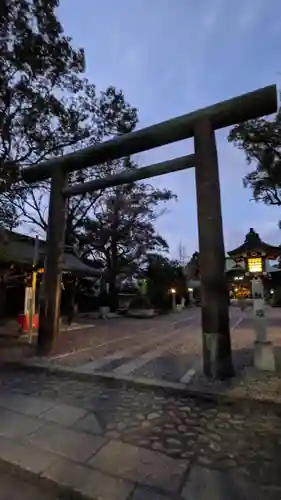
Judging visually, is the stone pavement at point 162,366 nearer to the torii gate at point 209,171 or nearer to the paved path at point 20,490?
the torii gate at point 209,171

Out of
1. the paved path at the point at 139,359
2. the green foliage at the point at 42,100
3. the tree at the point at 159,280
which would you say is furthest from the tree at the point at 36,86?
the tree at the point at 159,280

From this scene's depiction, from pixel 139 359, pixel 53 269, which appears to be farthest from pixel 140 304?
pixel 53 269

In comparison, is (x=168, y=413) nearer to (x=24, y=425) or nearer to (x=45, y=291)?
(x=24, y=425)

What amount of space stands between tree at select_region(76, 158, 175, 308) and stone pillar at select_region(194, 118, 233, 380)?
17632mm

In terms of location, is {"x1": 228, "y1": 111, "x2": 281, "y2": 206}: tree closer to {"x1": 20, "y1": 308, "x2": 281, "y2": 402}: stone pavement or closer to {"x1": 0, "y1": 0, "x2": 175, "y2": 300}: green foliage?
{"x1": 0, "y1": 0, "x2": 175, "y2": 300}: green foliage

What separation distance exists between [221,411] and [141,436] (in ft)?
4.26

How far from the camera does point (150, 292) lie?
2534 centimetres

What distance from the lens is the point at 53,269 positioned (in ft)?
23.1

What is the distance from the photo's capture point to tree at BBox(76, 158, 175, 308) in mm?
23141

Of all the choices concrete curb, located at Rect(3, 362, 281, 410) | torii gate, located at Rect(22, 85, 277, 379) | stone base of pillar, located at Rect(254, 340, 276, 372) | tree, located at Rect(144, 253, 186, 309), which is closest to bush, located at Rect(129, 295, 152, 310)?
tree, located at Rect(144, 253, 186, 309)

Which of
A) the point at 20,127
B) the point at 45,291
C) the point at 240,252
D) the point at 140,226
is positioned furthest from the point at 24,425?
the point at 140,226

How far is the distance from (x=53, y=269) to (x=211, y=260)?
3.67 metres

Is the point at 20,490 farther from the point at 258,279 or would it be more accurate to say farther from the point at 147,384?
the point at 258,279

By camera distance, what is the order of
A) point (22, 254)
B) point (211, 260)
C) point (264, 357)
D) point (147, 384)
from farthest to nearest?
point (22, 254)
point (264, 357)
point (211, 260)
point (147, 384)
